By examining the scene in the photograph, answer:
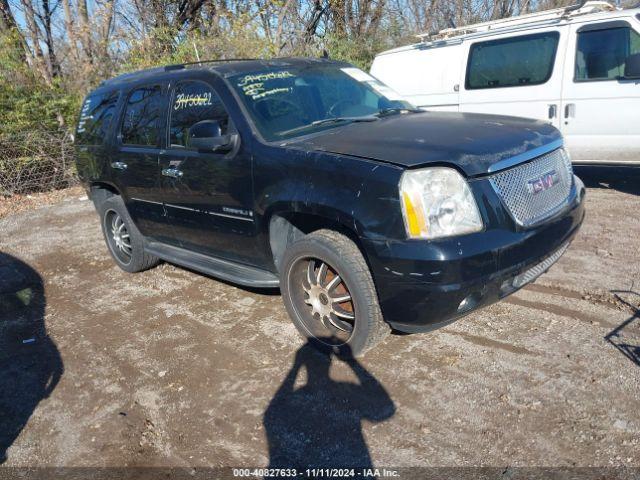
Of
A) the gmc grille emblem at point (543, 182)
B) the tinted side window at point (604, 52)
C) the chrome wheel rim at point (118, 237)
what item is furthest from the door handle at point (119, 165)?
the tinted side window at point (604, 52)

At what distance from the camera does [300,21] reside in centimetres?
1488

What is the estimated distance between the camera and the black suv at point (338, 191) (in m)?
2.97

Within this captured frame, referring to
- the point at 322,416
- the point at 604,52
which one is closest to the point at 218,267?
the point at 322,416

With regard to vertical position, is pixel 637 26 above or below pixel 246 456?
above

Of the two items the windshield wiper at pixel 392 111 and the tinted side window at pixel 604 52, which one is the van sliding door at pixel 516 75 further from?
the windshield wiper at pixel 392 111

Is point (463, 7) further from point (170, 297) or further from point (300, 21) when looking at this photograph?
point (170, 297)

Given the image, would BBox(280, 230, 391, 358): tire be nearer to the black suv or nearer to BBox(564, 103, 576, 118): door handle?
the black suv

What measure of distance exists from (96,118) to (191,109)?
1.86m

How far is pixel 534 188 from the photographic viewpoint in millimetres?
3312

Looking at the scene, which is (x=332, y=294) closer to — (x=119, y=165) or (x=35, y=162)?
(x=119, y=165)

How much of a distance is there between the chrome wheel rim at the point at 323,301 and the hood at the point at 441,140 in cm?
79

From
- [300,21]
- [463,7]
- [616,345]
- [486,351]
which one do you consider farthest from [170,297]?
[463,7]

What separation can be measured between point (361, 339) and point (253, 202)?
123cm

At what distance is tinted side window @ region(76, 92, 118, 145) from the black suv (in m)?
0.22
